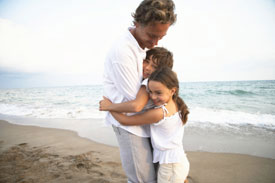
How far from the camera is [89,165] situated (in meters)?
3.35

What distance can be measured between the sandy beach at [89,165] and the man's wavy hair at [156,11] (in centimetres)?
253

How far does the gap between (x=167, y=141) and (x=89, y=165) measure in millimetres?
2343

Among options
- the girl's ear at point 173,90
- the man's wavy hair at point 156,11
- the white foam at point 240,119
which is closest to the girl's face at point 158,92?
the girl's ear at point 173,90

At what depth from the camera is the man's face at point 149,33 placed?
137 cm

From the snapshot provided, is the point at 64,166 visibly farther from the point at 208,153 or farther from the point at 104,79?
the point at 208,153

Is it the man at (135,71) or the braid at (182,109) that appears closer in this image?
the man at (135,71)

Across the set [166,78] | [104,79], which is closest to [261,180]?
[166,78]

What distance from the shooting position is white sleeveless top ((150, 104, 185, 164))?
1.57 m

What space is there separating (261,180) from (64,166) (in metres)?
3.45

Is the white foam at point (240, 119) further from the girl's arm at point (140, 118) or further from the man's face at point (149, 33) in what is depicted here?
the man's face at point (149, 33)

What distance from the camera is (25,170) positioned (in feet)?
10.3

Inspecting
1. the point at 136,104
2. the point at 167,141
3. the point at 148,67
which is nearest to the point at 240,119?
the point at 167,141

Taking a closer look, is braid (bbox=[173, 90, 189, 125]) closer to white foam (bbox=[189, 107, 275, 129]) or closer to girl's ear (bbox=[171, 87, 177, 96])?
girl's ear (bbox=[171, 87, 177, 96])

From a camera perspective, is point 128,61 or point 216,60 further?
point 216,60
